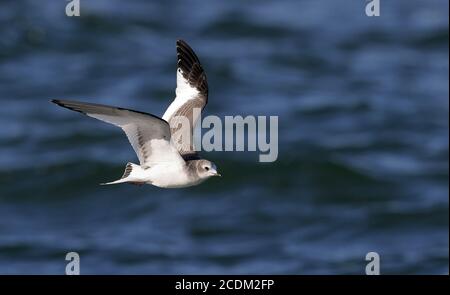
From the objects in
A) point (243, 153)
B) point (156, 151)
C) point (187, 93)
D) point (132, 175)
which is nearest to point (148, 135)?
point (156, 151)

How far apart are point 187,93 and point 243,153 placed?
58.2 ft

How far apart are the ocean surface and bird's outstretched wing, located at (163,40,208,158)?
43.0 ft

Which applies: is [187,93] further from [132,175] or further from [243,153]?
[243,153]

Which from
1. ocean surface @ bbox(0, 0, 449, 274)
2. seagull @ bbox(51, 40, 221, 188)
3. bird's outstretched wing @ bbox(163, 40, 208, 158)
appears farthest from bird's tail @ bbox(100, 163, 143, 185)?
ocean surface @ bbox(0, 0, 449, 274)

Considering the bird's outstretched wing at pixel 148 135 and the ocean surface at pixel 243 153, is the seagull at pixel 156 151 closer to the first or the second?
the bird's outstretched wing at pixel 148 135

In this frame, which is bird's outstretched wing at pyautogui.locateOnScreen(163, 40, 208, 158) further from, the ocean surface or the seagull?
the ocean surface

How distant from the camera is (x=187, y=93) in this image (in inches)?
376

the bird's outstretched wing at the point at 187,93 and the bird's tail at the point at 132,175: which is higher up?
the bird's outstretched wing at the point at 187,93

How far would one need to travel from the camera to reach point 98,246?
79.6 feet

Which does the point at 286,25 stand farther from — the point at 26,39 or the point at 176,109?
the point at 176,109

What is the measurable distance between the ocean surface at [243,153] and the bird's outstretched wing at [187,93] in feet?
43.0

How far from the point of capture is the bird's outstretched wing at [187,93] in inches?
359

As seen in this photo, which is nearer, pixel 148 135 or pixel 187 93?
pixel 148 135

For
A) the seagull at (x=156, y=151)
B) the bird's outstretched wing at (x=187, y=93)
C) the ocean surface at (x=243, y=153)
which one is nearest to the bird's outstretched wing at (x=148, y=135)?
the seagull at (x=156, y=151)
